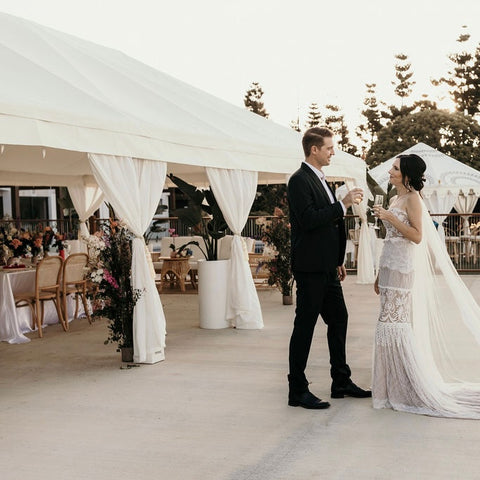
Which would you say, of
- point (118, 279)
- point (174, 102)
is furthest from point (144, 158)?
point (174, 102)

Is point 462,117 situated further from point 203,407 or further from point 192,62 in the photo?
point 203,407

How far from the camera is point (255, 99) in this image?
48500 mm

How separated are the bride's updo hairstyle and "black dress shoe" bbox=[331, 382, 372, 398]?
1.60 m

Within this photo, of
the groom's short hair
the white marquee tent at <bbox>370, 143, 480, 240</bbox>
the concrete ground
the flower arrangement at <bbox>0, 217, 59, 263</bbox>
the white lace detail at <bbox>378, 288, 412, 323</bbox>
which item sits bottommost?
the concrete ground

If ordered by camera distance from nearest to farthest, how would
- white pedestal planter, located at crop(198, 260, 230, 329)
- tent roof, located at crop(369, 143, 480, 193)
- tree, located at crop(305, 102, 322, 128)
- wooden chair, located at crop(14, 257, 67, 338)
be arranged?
wooden chair, located at crop(14, 257, 67, 338) < white pedestal planter, located at crop(198, 260, 230, 329) < tent roof, located at crop(369, 143, 480, 193) < tree, located at crop(305, 102, 322, 128)

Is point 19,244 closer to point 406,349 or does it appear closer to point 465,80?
point 406,349

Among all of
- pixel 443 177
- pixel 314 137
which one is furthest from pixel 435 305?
pixel 443 177

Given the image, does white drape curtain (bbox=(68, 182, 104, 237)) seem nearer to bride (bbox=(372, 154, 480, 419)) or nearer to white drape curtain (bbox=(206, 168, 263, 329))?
white drape curtain (bbox=(206, 168, 263, 329))

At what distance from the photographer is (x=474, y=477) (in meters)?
3.91

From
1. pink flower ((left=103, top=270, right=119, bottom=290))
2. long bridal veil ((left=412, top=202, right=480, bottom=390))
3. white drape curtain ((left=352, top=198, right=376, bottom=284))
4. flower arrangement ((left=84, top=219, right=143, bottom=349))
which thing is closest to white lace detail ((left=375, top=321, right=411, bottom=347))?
long bridal veil ((left=412, top=202, right=480, bottom=390))

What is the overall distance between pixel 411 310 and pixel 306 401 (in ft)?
3.35

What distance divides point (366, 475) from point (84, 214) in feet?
36.7

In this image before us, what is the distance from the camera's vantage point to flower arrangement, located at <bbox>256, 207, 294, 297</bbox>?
37.1 feet

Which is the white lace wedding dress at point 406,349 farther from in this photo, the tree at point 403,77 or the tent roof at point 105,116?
the tree at point 403,77
